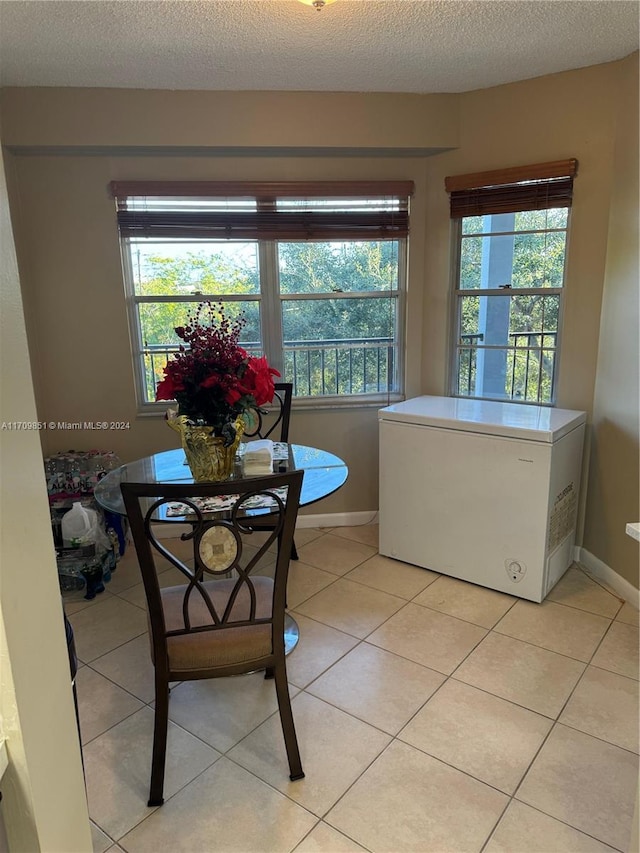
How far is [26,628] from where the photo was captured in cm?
88

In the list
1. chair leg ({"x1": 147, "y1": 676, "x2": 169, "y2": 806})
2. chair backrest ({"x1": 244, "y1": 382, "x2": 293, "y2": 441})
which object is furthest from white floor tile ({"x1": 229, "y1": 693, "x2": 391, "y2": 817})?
chair backrest ({"x1": 244, "y1": 382, "x2": 293, "y2": 441})

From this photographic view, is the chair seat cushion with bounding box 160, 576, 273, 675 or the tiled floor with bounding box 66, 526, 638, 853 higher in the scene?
the chair seat cushion with bounding box 160, 576, 273, 675

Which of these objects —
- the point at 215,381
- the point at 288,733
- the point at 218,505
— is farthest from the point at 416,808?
the point at 215,381

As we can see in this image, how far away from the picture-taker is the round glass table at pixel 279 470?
2.07 metres

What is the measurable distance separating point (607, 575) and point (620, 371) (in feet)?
3.41

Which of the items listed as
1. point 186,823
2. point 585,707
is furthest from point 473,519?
point 186,823

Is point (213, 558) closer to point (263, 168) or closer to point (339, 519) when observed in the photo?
point (339, 519)

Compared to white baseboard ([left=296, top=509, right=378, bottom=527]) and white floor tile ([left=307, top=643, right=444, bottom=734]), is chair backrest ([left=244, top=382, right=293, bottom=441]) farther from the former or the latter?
white floor tile ([left=307, top=643, right=444, bottom=734])

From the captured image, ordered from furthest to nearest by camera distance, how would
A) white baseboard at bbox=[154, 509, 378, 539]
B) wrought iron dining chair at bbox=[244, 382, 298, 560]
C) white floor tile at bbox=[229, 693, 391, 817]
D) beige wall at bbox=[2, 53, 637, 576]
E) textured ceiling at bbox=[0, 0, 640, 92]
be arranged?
white baseboard at bbox=[154, 509, 378, 539] → wrought iron dining chair at bbox=[244, 382, 298, 560] → beige wall at bbox=[2, 53, 637, 576] → textured ceiling at bbox=[0, 0, 640, 92] → white floor tile at bbox=[229, 693, 391, 817]

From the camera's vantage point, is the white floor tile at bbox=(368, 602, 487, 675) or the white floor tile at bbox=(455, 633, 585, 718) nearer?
the white floor tile at bbox=(455, 633, 585, 718)

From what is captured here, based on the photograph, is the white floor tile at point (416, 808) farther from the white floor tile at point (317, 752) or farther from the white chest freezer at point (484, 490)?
the white chest freezer at point (484, 490)

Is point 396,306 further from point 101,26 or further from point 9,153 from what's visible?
point 9,153

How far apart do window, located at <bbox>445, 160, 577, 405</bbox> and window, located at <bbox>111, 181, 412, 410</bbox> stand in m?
0.38

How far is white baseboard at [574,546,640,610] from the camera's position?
2.61 meters
